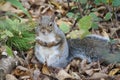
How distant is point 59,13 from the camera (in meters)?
5.36

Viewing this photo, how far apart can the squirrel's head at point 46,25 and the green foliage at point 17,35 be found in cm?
72

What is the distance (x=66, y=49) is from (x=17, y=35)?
807 millimetres

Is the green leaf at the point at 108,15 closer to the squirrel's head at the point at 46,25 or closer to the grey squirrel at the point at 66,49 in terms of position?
the grey squirrel at the point at 66,49

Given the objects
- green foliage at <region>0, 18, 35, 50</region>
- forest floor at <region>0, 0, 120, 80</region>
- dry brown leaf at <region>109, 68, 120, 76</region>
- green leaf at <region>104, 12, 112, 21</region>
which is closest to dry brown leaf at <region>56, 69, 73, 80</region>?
forest floor at <region>0, 0, 120, 80</region>

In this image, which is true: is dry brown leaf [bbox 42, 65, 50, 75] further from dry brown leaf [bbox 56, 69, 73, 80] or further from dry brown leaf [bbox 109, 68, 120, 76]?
dry brown leaf [bbox 109, 68, 120, 76]

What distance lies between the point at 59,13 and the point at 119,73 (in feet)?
5.62

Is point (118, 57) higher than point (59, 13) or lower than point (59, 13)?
lower

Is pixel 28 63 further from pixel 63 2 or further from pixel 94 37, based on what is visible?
pixel 63 2

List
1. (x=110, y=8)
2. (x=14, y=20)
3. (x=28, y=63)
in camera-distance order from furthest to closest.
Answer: (x=110, y=8)
(x=14, y=20)
(x=28, y=63)

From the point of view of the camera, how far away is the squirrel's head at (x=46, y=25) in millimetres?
3654

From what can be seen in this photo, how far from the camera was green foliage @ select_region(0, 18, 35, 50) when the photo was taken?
4.42 meters

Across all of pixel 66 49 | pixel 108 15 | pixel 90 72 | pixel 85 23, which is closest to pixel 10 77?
pixel 66 49

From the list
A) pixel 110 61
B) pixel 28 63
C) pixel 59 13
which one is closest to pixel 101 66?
pixel 110 61

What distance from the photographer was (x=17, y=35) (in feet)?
14.9
